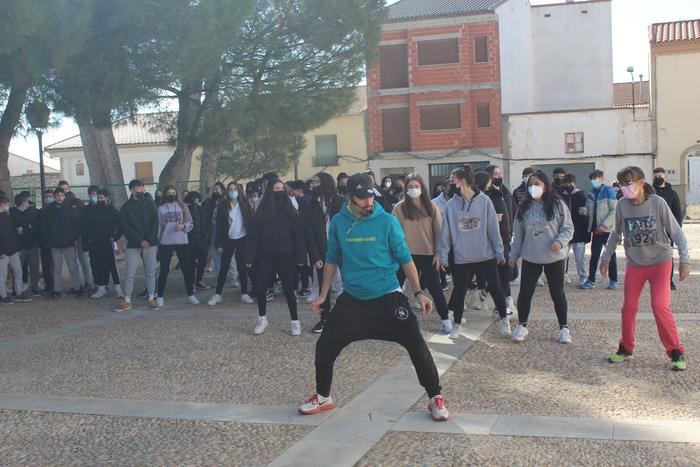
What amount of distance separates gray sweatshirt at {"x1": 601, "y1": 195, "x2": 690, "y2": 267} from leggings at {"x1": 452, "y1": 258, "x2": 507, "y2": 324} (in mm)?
1657

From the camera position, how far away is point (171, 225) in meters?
11.4

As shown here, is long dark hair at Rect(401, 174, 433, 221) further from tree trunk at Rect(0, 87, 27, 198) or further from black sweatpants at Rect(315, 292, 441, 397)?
tree trunk at Rect(0, 87, 27, 198)

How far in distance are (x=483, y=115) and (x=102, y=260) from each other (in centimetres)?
2969

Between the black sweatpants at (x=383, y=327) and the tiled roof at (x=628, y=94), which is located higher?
the tiled roof at (x=628, y=94)

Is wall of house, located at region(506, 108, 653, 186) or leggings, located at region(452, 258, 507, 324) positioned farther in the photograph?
wall of house, located at region(506, 108, 653, 186)

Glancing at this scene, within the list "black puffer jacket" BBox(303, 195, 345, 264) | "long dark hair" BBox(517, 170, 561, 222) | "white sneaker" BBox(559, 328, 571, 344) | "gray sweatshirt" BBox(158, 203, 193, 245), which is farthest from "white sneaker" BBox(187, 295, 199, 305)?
"white sneaker" BBox(559, 328, 571, 344)

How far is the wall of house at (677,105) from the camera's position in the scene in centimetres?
3781

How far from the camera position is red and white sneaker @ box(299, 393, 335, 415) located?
5.83m

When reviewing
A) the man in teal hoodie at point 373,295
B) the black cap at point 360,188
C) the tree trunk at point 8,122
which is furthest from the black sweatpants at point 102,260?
the black cap at point 360,188

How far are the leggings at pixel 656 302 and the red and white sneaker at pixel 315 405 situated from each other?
2.80 m

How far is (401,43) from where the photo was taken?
40.8m

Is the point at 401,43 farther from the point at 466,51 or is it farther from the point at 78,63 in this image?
the point at 78,63

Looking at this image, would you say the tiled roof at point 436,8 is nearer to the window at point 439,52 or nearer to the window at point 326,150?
the window at point 439,52

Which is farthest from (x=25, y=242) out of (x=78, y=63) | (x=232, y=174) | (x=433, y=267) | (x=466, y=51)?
(x=466, y=51)
